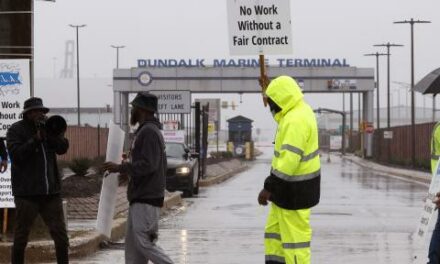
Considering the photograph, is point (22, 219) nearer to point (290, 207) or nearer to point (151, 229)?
point (151, 229)

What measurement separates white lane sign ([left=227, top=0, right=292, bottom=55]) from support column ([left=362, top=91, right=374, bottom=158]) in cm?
6878

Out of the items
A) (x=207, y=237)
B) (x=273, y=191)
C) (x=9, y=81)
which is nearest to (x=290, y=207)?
(x=273, y=191)

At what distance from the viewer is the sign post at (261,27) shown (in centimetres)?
944

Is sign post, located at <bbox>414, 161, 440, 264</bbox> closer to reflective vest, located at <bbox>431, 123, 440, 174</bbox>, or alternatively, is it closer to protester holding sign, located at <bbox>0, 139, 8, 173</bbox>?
reflective vest, located at <bbox>431, 123, 440, 174</bbox>

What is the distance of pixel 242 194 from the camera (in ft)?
86.1

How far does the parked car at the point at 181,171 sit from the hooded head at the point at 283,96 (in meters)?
16.1

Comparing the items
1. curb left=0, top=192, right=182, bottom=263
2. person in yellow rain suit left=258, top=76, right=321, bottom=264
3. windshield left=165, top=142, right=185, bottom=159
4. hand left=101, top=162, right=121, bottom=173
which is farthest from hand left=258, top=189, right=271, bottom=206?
windshield left=165, top=142, right=185, bottom=159

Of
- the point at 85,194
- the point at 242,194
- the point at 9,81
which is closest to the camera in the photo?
the point at 9,81

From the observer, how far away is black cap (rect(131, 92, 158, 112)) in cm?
859

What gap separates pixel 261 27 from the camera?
9445 mm

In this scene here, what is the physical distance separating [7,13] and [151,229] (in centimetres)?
475

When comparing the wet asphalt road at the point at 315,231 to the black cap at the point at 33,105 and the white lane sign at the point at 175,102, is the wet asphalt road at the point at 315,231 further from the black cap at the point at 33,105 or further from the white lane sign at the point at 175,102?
the white lane sign at the point at 175,102

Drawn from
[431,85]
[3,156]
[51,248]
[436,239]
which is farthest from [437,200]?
[51,248]

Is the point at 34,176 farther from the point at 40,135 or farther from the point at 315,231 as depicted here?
the point at 315,231
